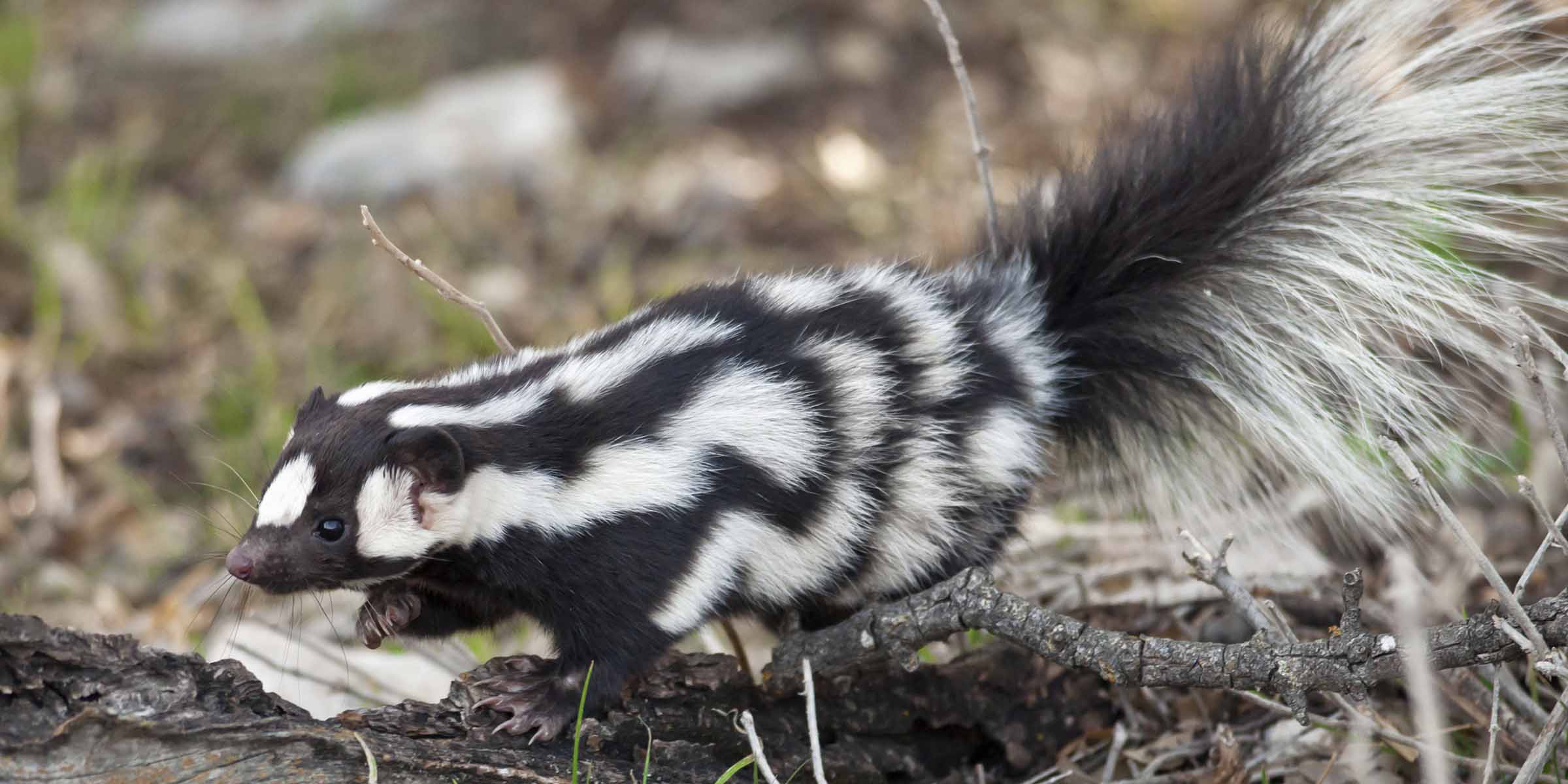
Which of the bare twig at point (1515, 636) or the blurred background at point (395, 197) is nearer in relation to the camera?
the bare twig at point (1515, 636)

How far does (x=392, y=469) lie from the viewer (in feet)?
10.6

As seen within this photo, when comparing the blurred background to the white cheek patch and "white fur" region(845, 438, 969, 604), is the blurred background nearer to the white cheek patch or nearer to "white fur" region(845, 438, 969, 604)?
"white fur" region(845, 438, 969, 604)

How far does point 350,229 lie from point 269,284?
0.56 m

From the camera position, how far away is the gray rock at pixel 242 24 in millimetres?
9352

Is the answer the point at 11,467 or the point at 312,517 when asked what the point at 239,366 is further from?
the point at 312,517

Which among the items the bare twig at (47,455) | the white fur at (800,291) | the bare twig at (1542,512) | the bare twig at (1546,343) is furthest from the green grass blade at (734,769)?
the bare twig at (47,455)

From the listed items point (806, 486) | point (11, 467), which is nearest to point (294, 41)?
point (11, 467)

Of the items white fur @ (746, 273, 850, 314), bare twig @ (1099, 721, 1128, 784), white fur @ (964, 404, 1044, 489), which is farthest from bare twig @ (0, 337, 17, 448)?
bare twig @ (1099, 721, 1128, 784)

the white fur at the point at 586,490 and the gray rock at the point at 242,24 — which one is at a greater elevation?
the gray rock at the point at 242,24

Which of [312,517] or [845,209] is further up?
[845,209]

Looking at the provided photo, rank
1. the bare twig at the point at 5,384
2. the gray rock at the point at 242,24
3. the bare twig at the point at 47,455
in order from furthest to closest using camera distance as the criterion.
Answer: the gray rock at the point at 242,24 → the bare twig at the point at 5,384 → the bare twig at the point at 47,455

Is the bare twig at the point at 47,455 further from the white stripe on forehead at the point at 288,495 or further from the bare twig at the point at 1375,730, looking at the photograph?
the bare twig at the point at 1375,730

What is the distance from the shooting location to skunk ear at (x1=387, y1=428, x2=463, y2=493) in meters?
3.18

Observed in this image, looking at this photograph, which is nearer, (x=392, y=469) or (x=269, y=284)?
(x=392, y=469)
